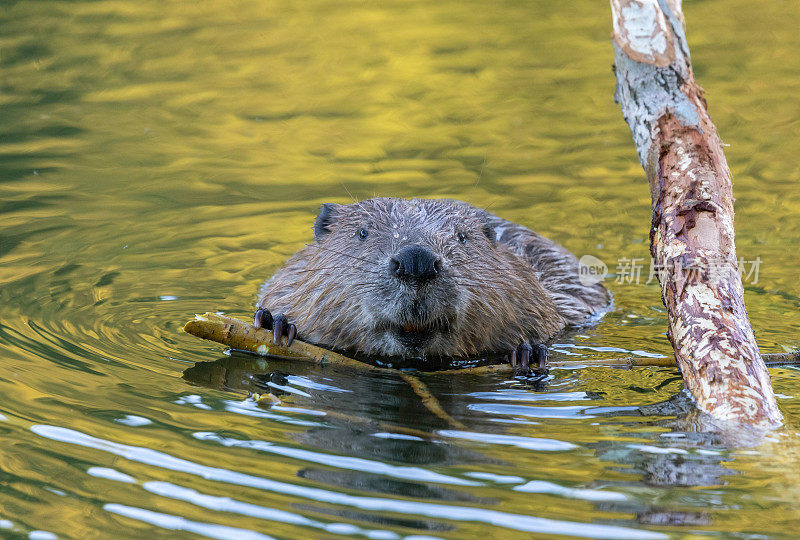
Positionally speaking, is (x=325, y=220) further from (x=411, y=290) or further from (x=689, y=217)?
(x=689, y=217)

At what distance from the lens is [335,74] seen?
33.1ft

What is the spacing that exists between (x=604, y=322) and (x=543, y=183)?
213 cm

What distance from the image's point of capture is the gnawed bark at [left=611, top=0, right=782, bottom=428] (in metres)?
3.62

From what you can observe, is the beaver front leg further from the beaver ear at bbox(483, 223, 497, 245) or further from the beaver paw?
the beaver paw

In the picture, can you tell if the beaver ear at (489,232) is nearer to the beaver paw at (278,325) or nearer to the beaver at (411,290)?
the beaver at (411,290)

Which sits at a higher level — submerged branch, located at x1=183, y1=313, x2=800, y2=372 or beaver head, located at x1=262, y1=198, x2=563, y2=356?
beaver head, located at x1=262, y1=198, x2=563, y2=356

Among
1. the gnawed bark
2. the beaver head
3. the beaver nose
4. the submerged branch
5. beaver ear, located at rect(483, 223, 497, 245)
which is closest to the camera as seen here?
the gnawed bark

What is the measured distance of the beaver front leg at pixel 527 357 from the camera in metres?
4.62

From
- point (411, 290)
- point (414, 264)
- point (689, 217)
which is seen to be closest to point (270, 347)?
point (411, 290)

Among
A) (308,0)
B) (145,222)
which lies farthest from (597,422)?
(308,0)

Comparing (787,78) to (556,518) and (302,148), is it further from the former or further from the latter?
(556,518)

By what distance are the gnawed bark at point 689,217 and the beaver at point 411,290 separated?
0.81 meters

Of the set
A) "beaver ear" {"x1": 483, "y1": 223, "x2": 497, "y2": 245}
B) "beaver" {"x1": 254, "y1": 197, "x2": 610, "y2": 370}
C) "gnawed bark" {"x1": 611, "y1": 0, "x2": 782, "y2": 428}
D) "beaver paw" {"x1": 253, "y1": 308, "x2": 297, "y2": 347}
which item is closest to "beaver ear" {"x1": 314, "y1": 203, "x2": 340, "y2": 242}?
"beaver" {"x1": 254, "y1": 197, "x2": 610, "y2": 370}

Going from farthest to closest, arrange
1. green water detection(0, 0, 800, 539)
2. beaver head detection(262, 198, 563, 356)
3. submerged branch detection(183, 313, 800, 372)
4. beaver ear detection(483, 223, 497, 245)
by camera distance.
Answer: beaver ear detection(483, 223, 497, 245)
submerged branch detection(183, 313, 800, 372)
beaver head detection(262, 198, 563, 356)
green water detection(0, 0, 800, 539)
